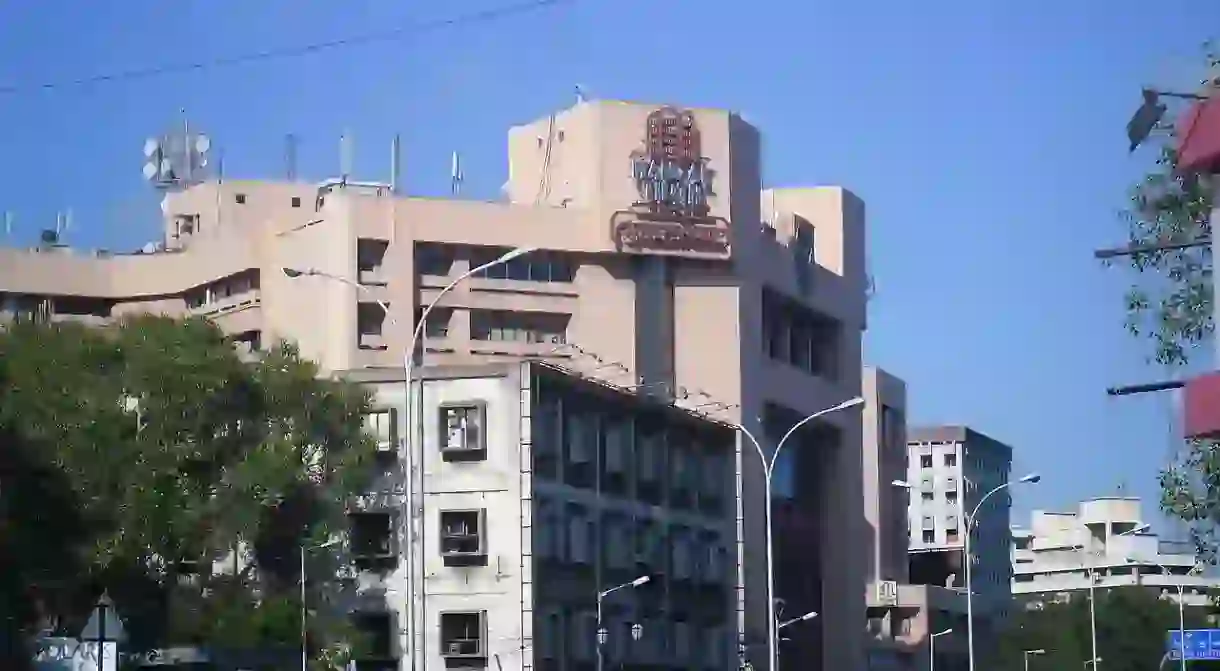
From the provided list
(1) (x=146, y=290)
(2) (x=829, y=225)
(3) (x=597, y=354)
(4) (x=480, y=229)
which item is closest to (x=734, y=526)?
(3) (x=597, y=354)

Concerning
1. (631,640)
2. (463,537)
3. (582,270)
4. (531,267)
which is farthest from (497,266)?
(463,537)

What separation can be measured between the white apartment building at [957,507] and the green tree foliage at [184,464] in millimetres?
72010

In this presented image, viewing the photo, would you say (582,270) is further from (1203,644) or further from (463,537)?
(1203,644)

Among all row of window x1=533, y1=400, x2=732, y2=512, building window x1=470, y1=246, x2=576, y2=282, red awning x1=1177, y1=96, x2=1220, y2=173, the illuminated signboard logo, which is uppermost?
the illuminated signboard logo

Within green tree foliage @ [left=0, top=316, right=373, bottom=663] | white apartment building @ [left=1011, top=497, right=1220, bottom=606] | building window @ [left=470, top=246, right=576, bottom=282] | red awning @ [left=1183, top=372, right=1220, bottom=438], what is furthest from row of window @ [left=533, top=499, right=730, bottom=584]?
white apartment building @ [left=1011, top=497, right=1220, bottom=606]

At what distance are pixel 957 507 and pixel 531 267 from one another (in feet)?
224

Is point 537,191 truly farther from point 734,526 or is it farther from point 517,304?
point 734,526

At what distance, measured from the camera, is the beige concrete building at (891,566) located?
341 ft

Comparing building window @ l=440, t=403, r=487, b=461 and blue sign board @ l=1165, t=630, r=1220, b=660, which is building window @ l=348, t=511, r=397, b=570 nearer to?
building window @ l=440, t=403, r=487, b=461

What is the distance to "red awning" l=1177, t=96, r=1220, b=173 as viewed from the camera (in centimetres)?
2494

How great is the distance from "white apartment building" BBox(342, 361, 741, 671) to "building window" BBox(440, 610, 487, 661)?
4 centimetres

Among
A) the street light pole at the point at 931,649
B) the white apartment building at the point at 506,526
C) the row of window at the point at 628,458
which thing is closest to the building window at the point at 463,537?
the white apartment building at the point at 506,526

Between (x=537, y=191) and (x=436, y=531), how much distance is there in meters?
26.8

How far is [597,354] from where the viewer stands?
79.5 m
